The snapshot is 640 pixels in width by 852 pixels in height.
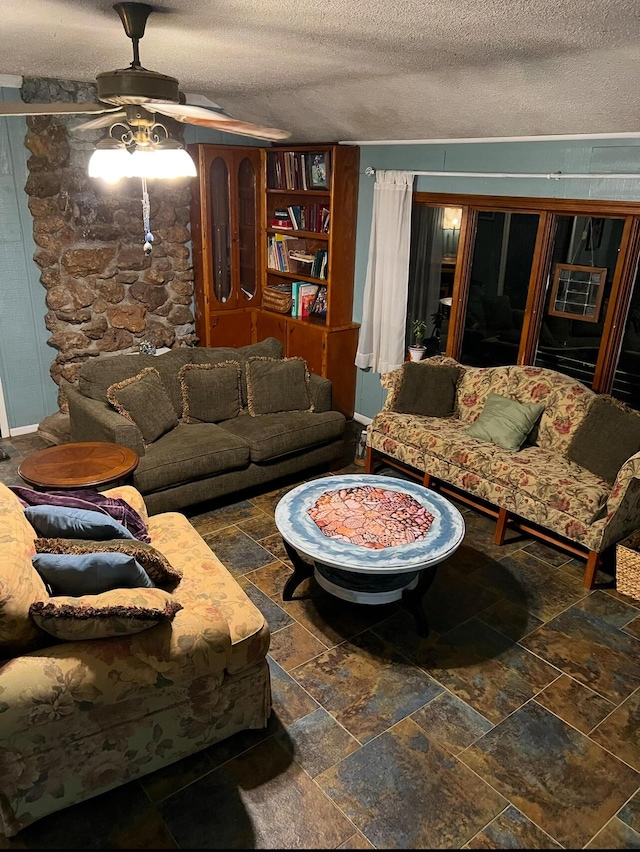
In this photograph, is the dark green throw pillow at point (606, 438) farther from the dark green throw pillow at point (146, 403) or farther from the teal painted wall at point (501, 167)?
the dark green throw pillow at point (146, 403)

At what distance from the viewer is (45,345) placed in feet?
16.8

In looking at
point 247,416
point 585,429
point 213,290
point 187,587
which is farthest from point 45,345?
point 585,429

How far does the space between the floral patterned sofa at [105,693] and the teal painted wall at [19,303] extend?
2905mm

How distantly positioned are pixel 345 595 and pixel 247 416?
1.83m

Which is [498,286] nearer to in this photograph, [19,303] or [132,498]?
[132,498]

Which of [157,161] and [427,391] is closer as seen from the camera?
[157,161]

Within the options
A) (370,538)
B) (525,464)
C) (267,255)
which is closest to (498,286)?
(525,464)

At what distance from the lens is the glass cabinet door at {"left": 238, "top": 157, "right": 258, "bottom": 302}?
18.6 feet

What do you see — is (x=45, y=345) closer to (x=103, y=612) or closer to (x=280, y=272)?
(x=280, y=272)

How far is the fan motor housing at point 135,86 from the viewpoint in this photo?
2.21 metres

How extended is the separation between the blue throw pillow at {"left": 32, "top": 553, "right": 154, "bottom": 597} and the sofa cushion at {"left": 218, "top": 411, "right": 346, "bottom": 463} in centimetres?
193

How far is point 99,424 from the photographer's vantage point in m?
3.79

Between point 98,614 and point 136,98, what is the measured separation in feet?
5.74

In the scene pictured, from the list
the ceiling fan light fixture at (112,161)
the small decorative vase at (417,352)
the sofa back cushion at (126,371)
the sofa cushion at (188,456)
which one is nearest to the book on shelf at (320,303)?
the small decorative vase at (417,352)
